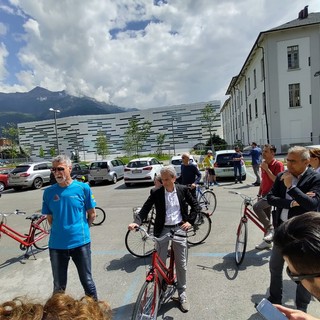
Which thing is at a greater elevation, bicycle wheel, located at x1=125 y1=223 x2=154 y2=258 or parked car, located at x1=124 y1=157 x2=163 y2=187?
parked car, located at x1=124 y1=157 x2=163 y2=187

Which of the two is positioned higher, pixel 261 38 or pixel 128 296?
pixel 261 38

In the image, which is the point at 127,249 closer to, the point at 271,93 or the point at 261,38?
the point at 271,93

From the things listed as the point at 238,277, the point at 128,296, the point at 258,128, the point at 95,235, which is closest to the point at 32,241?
the point at 95,235

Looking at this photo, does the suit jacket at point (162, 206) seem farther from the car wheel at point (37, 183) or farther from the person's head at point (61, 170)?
the car wheel at point (37, 183)

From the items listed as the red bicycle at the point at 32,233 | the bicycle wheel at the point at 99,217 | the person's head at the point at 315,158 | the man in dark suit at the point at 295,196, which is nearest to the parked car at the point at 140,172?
the bicycle wheel at the point at 99,217

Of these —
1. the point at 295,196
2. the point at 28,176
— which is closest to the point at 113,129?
the point at 28,176

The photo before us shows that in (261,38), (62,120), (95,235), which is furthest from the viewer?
(62,120)

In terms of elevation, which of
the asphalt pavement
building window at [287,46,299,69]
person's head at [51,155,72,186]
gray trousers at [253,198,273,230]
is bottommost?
the asphalt pavement

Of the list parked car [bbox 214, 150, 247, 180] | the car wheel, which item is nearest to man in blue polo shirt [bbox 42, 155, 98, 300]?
parked car [bbox 214, 150, 247, 180]

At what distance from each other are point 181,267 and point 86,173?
48.0 ft

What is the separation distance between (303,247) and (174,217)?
98.9 inches

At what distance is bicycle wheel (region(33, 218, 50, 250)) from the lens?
18.1 feet

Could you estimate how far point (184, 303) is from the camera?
323cm

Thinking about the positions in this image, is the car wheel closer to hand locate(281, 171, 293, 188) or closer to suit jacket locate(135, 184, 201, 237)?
suit jacket locate(135, 184, 201, 237)
